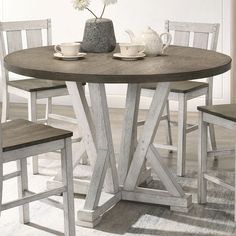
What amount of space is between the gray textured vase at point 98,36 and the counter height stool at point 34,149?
0.66 metres

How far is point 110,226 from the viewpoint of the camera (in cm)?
333

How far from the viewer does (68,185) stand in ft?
9.93

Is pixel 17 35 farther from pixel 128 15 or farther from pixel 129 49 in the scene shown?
pixel 128 15

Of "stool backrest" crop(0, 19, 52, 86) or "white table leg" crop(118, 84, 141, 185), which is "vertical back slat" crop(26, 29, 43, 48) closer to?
"stool backrest" crop(0, 19, 52, 86)

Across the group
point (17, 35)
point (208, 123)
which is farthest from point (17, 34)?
point (208, 123)

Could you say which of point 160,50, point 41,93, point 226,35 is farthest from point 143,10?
point 160,50

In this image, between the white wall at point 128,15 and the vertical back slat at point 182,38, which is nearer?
the vertical back slat at point 182,38

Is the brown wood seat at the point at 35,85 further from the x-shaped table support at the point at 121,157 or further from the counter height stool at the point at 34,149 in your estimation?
the counter height stool at the point at 34,149

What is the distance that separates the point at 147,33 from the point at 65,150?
849mm

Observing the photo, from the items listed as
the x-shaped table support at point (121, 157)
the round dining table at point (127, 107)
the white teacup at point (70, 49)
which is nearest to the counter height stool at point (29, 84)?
the round dining table at point (127, 107)

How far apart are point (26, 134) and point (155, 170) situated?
0.85 metres

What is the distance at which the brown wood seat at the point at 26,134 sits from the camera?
281 cm

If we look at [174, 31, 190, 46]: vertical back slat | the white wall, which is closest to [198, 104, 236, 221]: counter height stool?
[174, 31, 190, 46]: vertical back slat

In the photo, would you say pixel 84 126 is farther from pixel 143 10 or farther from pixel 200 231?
pixel 143 10
